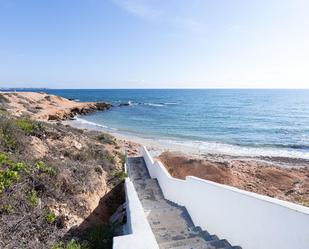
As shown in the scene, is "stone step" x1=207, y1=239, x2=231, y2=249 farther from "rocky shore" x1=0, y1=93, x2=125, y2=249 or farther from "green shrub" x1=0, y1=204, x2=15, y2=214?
"green shrub" x1=0, y1=204, x2=15, y2=214

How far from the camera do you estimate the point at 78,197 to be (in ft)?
23.9

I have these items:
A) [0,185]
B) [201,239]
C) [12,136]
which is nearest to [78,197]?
[0,185]

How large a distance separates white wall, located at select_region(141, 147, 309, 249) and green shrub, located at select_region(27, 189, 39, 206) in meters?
3.45

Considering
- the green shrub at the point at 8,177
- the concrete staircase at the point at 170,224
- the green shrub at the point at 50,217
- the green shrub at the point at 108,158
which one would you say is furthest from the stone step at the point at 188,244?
the green shrub at the point at 108,158

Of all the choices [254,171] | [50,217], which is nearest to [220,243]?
[50,217]

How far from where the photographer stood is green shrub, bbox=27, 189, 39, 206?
19.0ft

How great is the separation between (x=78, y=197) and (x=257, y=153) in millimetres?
16942

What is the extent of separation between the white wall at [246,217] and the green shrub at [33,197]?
3450 mm

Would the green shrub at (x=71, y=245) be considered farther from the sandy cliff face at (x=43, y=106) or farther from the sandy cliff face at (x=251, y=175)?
the sandy cliff face at (x=43, y=106)

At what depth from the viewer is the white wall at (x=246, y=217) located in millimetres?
3146

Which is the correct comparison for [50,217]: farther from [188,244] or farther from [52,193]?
[188,244]

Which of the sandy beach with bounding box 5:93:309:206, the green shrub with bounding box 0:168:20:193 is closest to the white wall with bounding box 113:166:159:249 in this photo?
the green shrub with bounding box 0:168:20:193

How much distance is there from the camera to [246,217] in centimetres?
412

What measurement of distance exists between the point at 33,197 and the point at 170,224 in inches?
119
